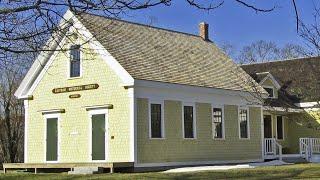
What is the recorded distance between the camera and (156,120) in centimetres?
2791

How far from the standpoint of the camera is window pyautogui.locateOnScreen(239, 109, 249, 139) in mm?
32688

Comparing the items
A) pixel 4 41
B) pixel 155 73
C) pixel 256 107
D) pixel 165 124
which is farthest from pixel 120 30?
pixel 4 41

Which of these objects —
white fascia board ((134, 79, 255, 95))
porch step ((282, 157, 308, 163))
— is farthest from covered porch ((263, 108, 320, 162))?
white fascia board ((134, 79, 255, 95))

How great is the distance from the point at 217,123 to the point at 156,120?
176 inches

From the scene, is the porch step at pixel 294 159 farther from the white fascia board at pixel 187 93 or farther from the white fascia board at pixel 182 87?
the white fascia board at pixel 182 87

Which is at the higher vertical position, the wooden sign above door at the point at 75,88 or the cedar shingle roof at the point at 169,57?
the cedar shingle roof at the point at 169,57

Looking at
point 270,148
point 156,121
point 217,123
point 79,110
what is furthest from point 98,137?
point 270,148

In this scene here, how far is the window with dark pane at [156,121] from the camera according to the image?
27672mm

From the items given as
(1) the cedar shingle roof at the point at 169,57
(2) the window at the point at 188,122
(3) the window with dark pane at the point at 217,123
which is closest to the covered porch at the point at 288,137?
(1) the cedar shingle roof at the point at 169,57

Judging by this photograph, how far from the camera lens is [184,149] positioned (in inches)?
1141

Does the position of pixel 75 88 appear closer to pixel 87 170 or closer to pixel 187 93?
pixel 87 170

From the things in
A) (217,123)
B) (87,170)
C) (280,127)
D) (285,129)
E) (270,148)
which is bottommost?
(87,170)

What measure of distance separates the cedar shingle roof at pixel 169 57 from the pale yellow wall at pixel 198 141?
4.10 ft

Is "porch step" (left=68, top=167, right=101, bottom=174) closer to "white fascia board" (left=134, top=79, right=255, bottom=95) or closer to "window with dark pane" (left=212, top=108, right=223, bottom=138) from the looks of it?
"white fascia board" (left=134, top=79, right=255, bottom=95)
